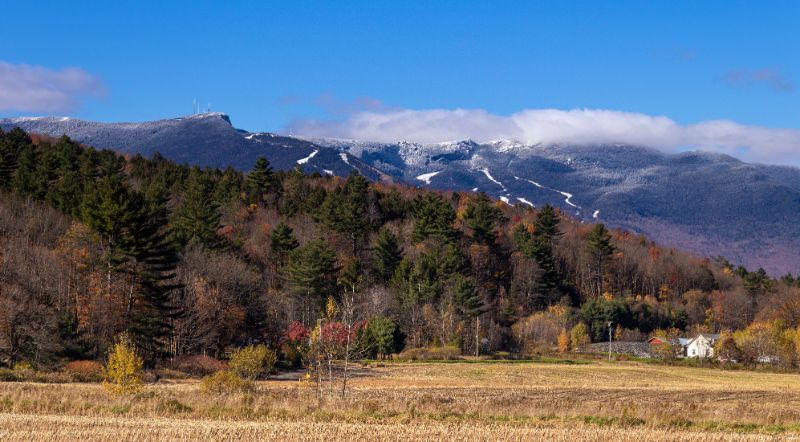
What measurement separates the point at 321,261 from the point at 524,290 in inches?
1434

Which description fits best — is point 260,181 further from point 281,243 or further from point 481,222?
point 481,222

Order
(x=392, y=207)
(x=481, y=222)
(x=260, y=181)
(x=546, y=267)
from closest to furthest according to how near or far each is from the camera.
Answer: (x=546, y=267) < (x=481, y=222) < (x=260, y=181) < (x=392, y=207)

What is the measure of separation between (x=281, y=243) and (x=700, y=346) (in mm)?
50507

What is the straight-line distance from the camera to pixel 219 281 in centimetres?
6906

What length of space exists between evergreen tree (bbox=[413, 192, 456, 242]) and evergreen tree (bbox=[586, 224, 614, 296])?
25.4 m

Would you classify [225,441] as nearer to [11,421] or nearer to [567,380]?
[11,421]

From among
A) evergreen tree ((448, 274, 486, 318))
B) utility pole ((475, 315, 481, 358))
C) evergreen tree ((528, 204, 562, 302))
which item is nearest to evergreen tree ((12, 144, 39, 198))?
evergreen tree ((448, 274, 486, 318))

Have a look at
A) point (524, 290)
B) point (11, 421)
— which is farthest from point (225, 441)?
point (524, 290)

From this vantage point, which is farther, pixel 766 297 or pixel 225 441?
pixel 766 297

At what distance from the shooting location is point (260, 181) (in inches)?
4961

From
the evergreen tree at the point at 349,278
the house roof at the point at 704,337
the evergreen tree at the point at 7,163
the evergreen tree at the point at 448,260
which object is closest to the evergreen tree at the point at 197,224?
the evergreen tree at the point at 349,278

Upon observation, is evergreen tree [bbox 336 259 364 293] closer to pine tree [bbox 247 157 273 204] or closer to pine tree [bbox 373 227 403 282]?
pine tree [bbox 373 227 403 282]

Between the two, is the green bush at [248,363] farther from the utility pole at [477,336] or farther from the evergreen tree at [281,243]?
the evergreen tree at [281,243]

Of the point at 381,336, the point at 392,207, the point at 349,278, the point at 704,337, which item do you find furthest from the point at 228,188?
the point at 704,337
